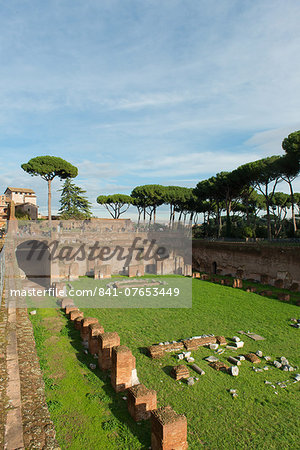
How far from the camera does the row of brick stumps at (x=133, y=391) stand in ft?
10.5

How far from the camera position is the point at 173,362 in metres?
5.80

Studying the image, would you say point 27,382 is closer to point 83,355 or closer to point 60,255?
point 83,355

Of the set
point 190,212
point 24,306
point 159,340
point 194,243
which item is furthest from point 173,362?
point 190,212

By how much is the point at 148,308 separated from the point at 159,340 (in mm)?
2883

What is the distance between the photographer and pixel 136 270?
16.1 meters

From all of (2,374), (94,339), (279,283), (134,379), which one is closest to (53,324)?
(94,339)

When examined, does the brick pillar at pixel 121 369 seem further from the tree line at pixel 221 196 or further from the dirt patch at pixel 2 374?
the tree line at pixel 221 196

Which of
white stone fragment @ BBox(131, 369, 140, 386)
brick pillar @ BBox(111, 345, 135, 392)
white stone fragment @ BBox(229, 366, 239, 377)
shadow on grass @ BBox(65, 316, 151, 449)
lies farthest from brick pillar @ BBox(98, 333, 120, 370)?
white stone fragment @ BBox(229, 366, 239, 377)

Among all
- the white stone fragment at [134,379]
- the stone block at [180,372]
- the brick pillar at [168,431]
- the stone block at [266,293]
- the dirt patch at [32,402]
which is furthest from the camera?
the stone block at [266,293]

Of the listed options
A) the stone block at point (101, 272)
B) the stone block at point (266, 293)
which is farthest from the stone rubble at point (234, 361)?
the stone block at point (101, 272)

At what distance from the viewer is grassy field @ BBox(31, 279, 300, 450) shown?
144 inches

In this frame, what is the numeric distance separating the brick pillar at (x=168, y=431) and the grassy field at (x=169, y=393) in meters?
0.32

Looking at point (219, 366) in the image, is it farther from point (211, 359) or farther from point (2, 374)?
point (2, 374)

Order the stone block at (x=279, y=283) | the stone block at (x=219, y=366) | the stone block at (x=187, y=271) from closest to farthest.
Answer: the stone block at (x=219, y=366) → the stone block at (x=279, y=283) → the stone block at (x=187, y=271)
